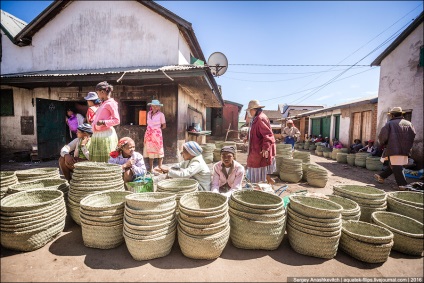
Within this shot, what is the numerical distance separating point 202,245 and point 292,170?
13.9ft

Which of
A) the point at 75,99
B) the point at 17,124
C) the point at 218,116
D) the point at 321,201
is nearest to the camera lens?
the point at 321,201

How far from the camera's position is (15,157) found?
855cm

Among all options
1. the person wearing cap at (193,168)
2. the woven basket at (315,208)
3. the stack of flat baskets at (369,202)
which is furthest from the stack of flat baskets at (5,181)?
the stack of flat baskets at (369,202)

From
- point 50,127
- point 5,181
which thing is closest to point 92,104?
point 5,181

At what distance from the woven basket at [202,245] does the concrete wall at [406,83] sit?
938cm

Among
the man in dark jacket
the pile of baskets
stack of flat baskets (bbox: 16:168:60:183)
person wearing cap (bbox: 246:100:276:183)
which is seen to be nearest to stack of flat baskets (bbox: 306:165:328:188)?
the man in dark jacket

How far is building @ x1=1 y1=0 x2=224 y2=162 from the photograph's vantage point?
7820 mm

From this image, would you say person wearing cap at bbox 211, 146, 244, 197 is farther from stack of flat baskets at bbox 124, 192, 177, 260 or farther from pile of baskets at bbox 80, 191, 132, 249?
pile of baskets at bbox 80, 191, 132, 249

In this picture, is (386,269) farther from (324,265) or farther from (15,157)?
(15,157)

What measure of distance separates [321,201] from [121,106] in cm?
733

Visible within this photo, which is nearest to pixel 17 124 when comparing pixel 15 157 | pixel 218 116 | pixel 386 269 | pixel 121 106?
pixel 15 157

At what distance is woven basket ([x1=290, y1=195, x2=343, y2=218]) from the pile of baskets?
2068 mm

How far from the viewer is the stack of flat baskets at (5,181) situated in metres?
2.72

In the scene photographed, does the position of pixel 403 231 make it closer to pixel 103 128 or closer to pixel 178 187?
pixel 178 187
